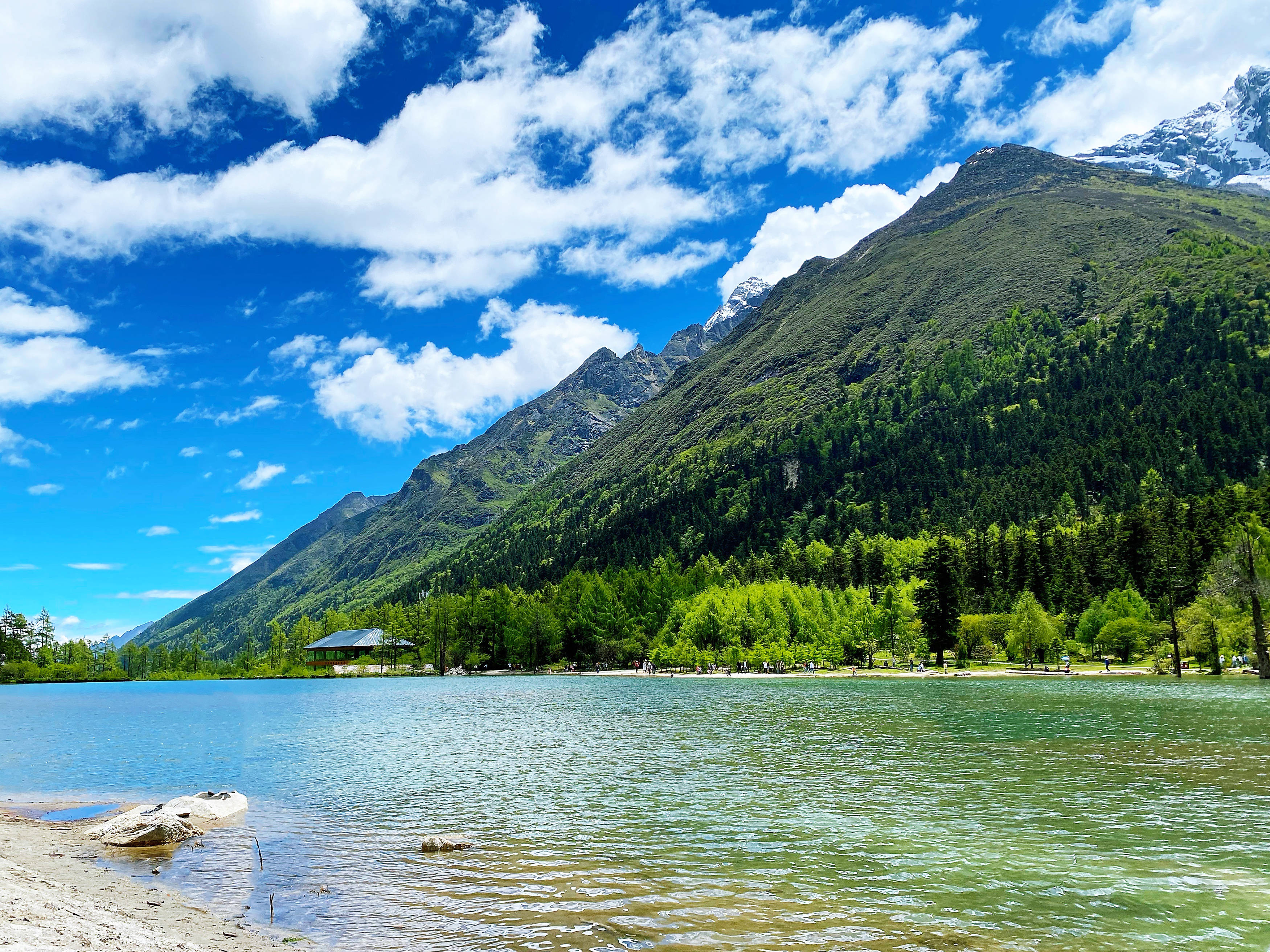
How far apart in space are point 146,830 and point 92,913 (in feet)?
31.2

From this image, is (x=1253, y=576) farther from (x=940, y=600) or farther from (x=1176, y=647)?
(x=940, y=600)

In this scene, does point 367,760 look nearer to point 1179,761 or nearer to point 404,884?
point 404,884

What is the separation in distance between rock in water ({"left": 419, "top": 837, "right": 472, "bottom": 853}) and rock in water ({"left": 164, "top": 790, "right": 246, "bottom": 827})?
936 cm

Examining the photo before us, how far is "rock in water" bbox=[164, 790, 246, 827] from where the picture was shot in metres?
25.5

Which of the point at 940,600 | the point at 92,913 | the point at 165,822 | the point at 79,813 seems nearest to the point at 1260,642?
the point at 940,600

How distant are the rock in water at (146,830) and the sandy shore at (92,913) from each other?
971 mm

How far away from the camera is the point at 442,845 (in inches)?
841

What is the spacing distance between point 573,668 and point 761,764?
5841 inches

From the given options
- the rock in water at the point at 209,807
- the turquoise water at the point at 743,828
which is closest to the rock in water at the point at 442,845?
the turquoise water at the point at 743,828

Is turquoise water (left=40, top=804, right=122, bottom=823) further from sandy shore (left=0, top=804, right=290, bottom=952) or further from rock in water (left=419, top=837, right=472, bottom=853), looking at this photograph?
rock in water (left=419, top=837, right=472, bottom=853)

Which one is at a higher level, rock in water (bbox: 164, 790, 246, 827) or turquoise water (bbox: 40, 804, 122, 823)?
rock in water (bbox: 164, 790, 246, 827)

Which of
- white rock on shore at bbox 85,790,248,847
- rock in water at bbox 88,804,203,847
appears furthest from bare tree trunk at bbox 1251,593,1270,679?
rock in water at bbox 88,804,203,847

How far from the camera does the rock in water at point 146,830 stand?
76.4 feet

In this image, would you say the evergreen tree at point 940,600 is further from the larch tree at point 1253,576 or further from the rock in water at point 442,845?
the rock in water at point 442,845
